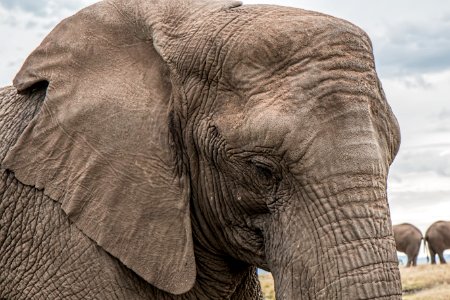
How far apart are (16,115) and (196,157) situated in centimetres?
132

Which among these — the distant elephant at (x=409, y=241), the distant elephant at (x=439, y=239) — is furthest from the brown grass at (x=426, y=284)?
the distant elephant at (x=409, y=241)

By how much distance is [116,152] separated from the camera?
5199mm

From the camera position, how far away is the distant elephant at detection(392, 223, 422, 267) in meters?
42.1

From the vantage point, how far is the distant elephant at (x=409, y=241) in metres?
42.1

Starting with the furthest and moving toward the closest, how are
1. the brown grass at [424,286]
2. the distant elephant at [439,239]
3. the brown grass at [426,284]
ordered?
the distant elephant at [439,239] < the brown grass at [426,284] < the brown grass at [424,286]

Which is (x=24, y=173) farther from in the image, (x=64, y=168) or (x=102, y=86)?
(x=102, y=86)

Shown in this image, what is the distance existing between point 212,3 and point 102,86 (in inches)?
30.6

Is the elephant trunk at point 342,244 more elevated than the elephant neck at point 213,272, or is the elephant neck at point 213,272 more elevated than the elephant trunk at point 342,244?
the elephant trunk at point 342,244

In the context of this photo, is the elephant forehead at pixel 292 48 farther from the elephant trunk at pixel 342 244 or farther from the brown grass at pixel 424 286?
the brown grass at pixel 424 286

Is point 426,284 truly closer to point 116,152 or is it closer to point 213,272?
point 213,272

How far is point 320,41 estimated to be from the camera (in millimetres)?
4777

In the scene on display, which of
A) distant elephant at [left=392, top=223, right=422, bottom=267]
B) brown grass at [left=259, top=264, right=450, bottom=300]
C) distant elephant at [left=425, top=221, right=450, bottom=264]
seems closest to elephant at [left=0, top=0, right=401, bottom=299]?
brown grass at [left=259, top=264, right=450, bottom=300]

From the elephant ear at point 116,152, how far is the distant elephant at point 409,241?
37401 millimetres

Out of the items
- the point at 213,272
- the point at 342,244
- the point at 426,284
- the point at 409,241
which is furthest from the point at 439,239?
the point at 342,244
